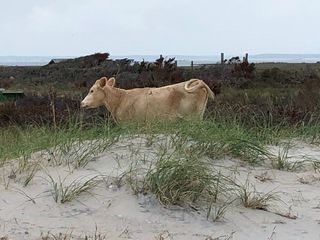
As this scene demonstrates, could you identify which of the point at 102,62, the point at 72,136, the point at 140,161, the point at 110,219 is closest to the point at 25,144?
the point at 72,136

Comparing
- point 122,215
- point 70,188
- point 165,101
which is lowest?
point 122,215

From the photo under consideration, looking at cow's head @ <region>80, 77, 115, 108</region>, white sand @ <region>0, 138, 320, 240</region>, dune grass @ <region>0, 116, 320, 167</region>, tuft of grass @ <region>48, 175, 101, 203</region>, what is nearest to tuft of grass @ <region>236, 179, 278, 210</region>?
white sand @ <region>0, 138, 320, 240</region>

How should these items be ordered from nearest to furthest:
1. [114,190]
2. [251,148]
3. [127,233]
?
[127,233] < [114,190] < [251,148]

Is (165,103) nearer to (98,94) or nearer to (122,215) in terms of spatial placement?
(98,94)

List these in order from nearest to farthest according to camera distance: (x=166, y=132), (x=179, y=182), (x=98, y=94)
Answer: (x=179, y=182)
(x=166, y=132)
(x=98, y=94)

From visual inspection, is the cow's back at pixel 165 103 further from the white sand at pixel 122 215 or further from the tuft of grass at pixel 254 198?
the tuft of grass at pixel 254 198

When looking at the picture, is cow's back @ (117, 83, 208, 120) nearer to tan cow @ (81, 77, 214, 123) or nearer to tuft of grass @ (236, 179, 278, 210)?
tan cow @ (81, 77, 214, 123)

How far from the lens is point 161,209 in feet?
18.2

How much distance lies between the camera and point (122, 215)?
541cm

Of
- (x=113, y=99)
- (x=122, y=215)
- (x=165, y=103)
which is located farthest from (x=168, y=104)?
(x=122, y=215)

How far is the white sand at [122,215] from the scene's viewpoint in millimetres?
5125

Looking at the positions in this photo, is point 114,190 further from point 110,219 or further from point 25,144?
point 25,144

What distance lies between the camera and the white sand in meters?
5.12

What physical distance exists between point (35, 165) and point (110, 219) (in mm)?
1206
